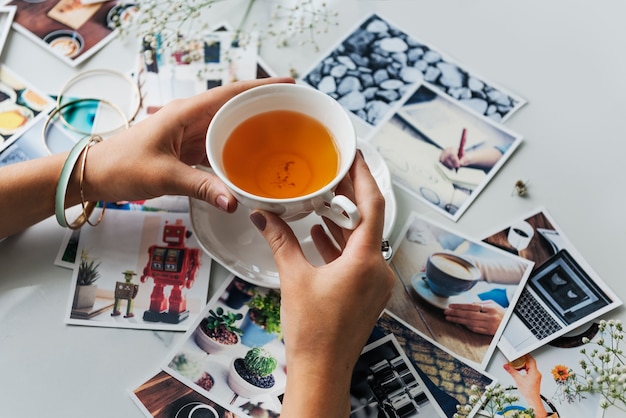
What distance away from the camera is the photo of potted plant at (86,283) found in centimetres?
99

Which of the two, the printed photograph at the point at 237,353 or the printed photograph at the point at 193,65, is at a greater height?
the printed photograph at the point at 193,65

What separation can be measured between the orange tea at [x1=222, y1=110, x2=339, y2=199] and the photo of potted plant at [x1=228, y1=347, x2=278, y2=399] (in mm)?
297

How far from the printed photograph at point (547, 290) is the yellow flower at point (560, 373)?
0.15 ft

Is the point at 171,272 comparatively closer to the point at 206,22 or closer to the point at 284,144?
the point at 284,144

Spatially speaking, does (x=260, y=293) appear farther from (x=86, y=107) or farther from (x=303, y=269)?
(x=86, y=107)

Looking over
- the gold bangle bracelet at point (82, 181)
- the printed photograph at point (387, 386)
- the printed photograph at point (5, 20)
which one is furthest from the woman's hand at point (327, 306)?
the printed photograph at point (5, 20)

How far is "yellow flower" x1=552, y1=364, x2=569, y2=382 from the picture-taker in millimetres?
949

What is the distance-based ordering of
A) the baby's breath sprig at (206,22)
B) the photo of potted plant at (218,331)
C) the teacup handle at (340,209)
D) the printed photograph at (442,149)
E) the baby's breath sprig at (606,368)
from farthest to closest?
the baby's breath sprig at (206,22), the printed photograph at (442,149), the photo of potted plant at (218,331), the baby's breath sprig at (606,368), the teacup handle at (340,209)

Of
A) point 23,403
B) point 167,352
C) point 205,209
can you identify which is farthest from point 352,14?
point 23,403

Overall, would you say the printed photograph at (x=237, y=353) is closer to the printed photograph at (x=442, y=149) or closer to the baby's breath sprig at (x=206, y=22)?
the printed photograph at (x=442, y=149)

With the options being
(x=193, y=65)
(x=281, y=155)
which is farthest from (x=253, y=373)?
(x=193, y=65)

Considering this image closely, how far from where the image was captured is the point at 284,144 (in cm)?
87

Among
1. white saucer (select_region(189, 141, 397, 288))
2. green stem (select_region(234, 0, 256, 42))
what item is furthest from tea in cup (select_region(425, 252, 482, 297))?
green stem (select_region(234, 0, 256, 42))

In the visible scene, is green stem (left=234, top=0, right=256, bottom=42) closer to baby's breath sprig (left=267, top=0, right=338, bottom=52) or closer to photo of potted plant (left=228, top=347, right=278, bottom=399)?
baby's breath sprig (left=267, top=0, right=338, bottom=52)
